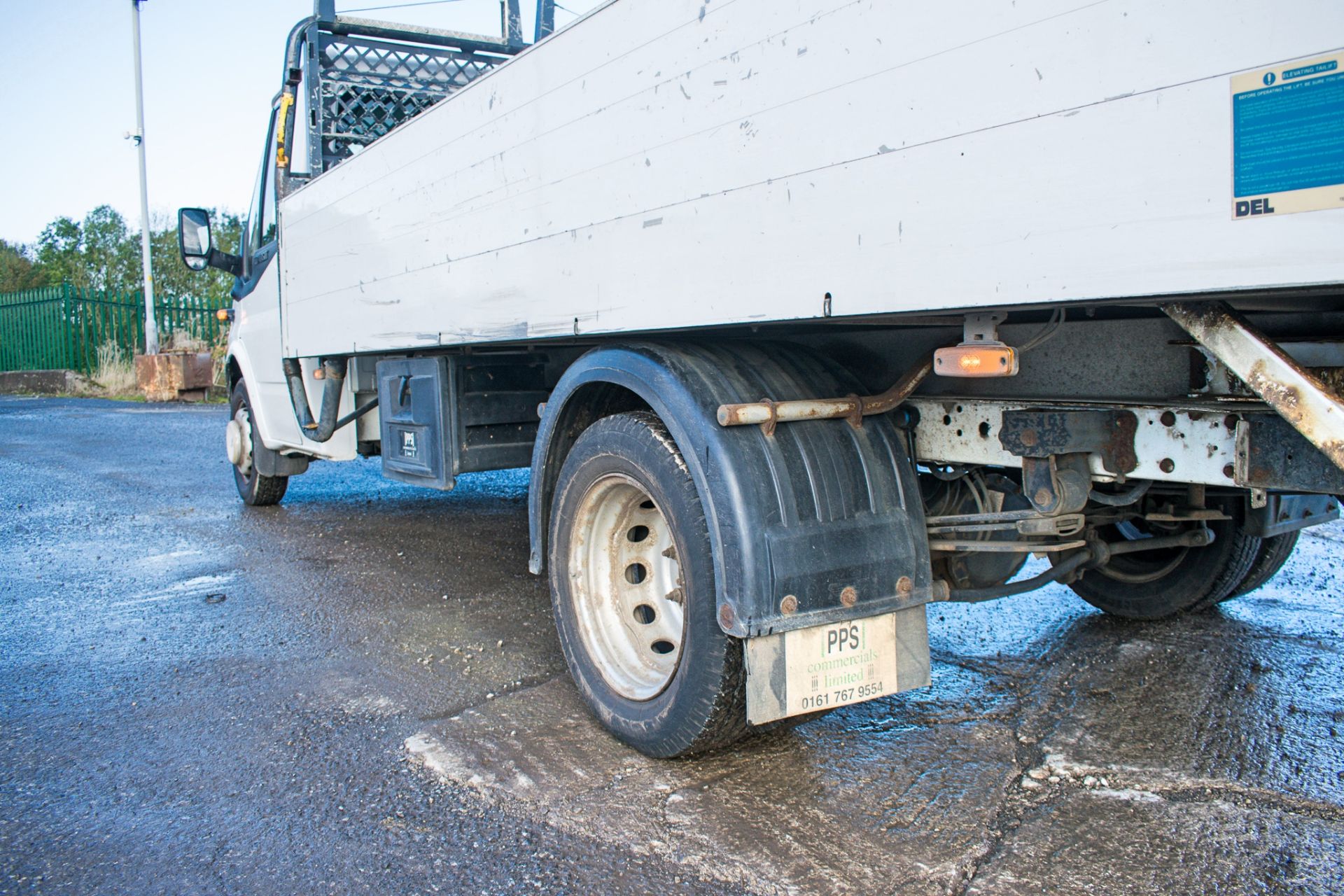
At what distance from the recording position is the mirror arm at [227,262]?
22.8 feet

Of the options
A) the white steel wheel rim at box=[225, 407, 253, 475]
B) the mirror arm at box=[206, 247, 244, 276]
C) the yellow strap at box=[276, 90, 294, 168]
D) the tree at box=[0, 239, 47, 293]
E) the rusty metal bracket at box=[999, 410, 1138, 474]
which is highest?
the tree at box=[0, 239, 47, 293]

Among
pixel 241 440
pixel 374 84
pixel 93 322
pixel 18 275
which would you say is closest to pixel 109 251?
pixel 18 275

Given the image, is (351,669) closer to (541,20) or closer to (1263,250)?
(1263,250)

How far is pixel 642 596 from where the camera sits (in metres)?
3.34

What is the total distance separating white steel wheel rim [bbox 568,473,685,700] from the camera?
3258 millimetres

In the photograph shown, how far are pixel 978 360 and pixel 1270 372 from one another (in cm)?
58

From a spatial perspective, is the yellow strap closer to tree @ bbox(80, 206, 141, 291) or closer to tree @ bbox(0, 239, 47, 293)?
tree @ bbox(80, 206, 141, 291)

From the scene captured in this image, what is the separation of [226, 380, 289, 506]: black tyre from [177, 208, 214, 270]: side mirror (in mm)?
1022

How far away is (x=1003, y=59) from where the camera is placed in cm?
189

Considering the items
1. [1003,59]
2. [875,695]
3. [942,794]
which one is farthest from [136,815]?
[1003,59]

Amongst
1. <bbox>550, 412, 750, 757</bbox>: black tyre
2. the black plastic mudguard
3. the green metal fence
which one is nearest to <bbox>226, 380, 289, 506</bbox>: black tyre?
<bbox>550, 412, 750, 757</bbox>: black tyre

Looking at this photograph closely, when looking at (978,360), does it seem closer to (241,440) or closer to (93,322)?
(241,440)

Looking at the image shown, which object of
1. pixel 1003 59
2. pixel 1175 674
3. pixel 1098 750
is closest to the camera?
pixel 1003 59

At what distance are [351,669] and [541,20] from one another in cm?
428
